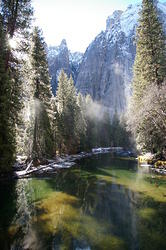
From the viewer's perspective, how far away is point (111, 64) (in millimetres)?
144125

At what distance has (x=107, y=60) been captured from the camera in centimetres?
14838

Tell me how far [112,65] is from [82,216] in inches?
5508

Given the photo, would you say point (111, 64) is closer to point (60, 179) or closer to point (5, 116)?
point (60, 179)

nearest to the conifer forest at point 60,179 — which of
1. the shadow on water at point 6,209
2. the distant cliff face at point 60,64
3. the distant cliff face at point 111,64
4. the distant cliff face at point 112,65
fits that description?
the shadow on water at point 6,209

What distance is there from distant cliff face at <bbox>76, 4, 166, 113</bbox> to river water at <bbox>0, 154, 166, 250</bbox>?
11154 cm

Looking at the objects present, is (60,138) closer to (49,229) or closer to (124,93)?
(49,229)

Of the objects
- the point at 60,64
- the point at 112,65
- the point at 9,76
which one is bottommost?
the point at 9,76

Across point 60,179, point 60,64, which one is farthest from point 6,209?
point 60,64

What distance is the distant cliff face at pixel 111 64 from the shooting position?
133 meters

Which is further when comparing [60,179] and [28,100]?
[28,100]

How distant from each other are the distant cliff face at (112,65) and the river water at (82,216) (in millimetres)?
111544

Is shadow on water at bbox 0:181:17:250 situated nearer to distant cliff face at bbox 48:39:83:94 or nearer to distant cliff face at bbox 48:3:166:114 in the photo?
distant cliff face at bbox 48:3:166:114

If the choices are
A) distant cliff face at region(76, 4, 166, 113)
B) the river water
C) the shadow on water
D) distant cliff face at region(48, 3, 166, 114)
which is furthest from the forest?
distant cliff face at region(48, 3, 166, 114)

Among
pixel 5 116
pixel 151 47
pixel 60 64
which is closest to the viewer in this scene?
pixel 5 116
